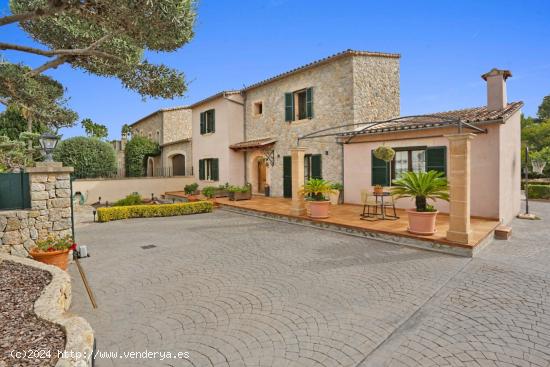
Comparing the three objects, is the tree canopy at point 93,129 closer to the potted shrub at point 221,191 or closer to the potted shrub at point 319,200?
the potted shrub at point 221,191

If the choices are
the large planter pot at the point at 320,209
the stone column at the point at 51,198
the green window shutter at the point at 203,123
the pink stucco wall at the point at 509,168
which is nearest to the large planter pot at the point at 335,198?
the large planter pot at the point at 320,209

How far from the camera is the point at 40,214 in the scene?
238 inches

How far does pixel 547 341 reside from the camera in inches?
122

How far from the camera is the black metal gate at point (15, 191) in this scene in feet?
19.7

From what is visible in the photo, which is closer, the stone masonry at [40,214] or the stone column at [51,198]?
the stone masonry at [40,214]

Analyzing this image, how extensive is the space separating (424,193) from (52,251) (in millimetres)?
8118

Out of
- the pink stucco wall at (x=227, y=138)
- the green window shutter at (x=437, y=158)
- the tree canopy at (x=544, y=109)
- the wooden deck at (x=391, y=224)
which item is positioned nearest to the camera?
the wooden deck at (x=391, y=224)

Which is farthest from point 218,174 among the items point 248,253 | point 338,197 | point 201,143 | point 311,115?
point 248,253

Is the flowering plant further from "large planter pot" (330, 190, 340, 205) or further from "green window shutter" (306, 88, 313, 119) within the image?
"green window shutter" (306, 88, 313, 119)

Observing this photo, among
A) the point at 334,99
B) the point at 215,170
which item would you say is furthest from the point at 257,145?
the point at 334,99

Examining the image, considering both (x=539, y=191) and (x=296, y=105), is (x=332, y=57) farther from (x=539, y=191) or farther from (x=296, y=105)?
(x=539, y=191)

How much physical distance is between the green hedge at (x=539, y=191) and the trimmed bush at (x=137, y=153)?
2617 cm

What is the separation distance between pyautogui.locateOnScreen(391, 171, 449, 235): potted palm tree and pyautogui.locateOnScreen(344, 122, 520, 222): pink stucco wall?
9.76ft

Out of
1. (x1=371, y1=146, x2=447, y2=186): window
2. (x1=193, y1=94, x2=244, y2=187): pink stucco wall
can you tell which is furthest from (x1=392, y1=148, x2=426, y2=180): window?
(x1=193, y1=94, x2=244, y2=187): pink stucco wall
